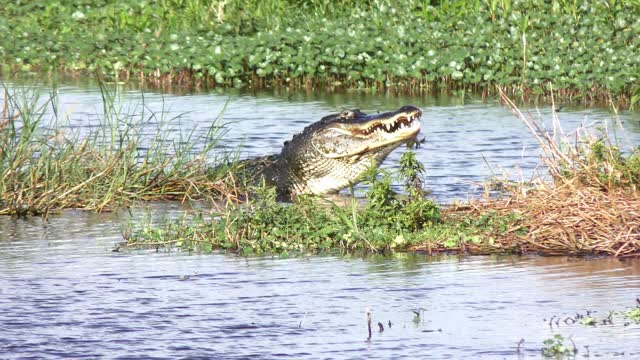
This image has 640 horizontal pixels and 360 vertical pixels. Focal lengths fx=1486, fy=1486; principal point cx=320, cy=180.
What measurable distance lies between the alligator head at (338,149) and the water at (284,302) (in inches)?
98.7

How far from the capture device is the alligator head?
472 inches

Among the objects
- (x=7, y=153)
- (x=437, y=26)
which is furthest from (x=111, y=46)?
(x=7, y=153)

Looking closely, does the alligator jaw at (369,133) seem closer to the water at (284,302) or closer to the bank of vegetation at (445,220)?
the bank of vegetation at (445,220)

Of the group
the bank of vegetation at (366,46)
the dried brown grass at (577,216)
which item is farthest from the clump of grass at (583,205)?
the bank of vegetation at (366,46)

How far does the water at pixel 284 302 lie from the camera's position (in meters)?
6.55

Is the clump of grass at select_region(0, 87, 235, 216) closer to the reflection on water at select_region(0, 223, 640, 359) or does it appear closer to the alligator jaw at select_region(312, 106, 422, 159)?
the alligator jaw at select_region(312, 106, 422, 159)

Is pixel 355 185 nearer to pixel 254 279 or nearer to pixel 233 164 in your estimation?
pixel 233 164

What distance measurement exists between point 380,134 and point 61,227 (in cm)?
308

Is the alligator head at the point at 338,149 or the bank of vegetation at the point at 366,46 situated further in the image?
the bank of vegetation at the point at 366,46

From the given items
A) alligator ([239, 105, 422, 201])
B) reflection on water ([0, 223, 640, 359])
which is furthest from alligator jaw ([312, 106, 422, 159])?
reflection on water ([0, 223, 640, 359])

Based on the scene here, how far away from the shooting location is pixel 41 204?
1041cm

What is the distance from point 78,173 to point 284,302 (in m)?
3.59

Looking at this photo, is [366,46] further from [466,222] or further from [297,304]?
[297,304]

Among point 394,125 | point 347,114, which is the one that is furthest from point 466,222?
point 347,114
